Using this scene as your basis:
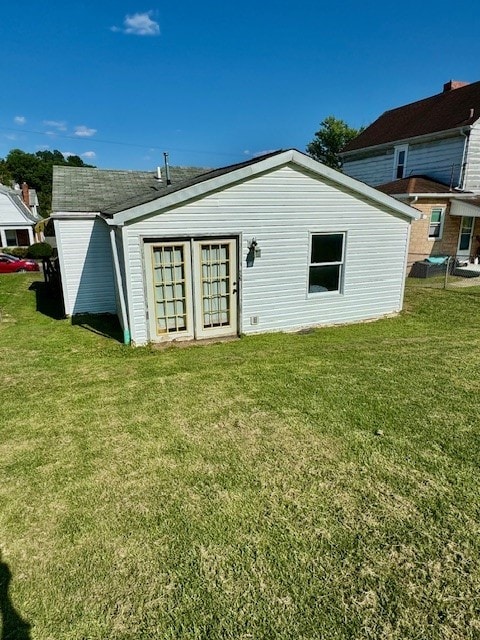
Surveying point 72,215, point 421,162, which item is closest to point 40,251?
point 72,215

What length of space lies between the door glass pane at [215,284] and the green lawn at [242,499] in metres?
1.78

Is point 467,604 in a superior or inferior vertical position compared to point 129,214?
inferior

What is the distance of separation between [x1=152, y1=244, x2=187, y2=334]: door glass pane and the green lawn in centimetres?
156

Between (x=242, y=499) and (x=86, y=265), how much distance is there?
8.81 m

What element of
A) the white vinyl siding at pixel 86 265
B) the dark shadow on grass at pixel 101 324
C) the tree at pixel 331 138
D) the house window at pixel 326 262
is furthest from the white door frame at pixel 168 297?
the tree at pixel 331 138

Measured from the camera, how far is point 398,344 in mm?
7547

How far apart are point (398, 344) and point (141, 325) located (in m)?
5.10

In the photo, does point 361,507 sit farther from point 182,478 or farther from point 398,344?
point 398,344

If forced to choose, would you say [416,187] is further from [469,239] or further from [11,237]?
[11,237]

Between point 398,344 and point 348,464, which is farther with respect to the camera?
point 398,344

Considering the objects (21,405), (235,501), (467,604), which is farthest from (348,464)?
(21,405)

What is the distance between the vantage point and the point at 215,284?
7.83 meters

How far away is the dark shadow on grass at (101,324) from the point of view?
864 centimetres

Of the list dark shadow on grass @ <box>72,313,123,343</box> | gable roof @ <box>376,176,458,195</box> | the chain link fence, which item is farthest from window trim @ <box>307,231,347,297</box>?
gable roof @ <box>376,176,458,195</box>
